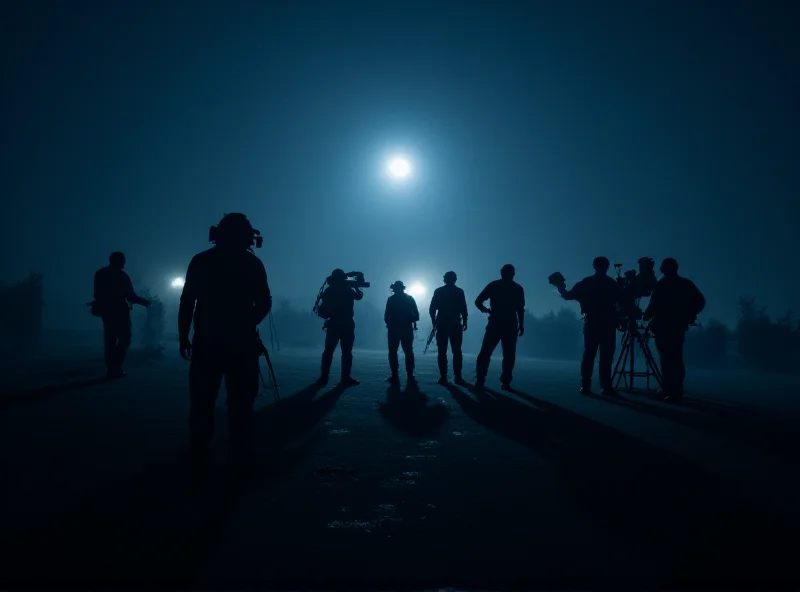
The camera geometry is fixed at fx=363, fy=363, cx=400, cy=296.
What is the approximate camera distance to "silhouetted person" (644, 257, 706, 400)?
6.72 meters

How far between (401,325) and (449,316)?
1169 millimetres

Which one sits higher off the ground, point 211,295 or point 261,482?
point 211,295

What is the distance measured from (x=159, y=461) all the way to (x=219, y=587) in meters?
1.95

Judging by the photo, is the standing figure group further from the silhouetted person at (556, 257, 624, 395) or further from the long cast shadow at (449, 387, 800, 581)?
the long cast shadow at (449, 387, 800, 581)

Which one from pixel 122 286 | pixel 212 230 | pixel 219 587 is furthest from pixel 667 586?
pixel 122 286

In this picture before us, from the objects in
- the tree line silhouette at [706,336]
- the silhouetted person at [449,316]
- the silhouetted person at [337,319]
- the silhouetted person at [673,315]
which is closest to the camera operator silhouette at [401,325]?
the silhouetted person at [449,316]

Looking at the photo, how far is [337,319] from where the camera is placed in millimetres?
7969

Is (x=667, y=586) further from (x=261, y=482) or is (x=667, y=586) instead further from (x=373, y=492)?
(x=261, y=482)

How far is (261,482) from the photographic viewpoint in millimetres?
2674

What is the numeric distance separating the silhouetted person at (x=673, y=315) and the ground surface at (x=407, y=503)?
6.76 feet

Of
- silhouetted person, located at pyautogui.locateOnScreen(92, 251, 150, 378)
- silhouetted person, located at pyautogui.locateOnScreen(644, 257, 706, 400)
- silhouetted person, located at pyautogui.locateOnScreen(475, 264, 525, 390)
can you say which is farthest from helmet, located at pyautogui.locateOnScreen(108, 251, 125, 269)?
silhouetted person, located at pyautogui.locateOnScreen(644, 257, 706, 400)

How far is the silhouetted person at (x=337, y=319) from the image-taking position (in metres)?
7.91

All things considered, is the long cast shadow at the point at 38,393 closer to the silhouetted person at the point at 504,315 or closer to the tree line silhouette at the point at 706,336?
the silhouetted person at the point at 504,315

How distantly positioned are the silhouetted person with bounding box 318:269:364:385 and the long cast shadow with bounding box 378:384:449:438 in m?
1.59
